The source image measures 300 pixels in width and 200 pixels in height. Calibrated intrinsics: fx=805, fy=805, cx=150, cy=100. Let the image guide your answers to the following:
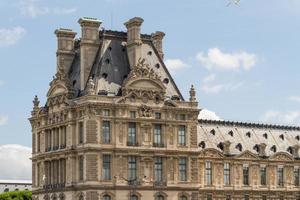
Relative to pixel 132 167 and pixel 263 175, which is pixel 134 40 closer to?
pixel 132 167

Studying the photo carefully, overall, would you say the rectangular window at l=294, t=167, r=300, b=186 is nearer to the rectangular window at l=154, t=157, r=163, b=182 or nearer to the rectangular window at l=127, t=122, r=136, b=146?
the rectangular window at l=154, t=157, r=163, b=182

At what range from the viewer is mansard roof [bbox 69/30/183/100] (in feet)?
319

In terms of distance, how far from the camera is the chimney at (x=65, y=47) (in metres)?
103

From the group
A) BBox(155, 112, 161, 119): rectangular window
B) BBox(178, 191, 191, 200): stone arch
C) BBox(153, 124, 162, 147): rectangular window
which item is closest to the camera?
BBox(153, 124, 162, 147): rectangular window

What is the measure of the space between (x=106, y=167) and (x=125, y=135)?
4.48m

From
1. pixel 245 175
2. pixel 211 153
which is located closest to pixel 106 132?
pixel 211 153

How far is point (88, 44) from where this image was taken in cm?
9988

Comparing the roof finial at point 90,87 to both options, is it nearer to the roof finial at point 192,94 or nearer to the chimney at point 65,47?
the chimney at point 65,47

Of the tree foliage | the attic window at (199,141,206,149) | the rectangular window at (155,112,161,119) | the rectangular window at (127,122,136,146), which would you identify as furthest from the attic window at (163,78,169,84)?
the tree foliage

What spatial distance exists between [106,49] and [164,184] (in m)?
18.2

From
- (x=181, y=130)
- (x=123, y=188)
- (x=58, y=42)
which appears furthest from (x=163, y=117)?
(x=58, y=42)

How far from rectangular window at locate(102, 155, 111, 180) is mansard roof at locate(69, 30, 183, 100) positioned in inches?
310

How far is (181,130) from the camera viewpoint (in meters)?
99.6

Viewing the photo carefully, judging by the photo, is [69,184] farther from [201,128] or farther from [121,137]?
[201,128]
